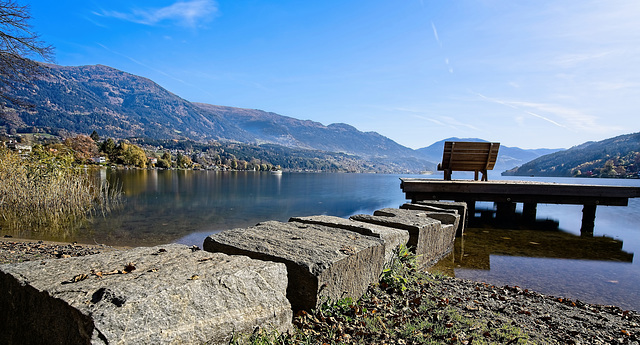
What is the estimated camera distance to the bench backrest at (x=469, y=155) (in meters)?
16.2

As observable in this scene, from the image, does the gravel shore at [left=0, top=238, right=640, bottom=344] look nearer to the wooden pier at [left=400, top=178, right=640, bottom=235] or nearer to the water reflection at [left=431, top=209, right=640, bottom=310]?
the water reflection at [left=431, top=209, right=640, bottom=310]

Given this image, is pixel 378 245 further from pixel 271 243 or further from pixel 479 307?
pixel 479 307

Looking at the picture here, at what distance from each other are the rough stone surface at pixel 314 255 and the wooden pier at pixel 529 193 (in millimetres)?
9636

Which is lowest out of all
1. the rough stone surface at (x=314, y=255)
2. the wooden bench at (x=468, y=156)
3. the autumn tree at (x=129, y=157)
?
the autumn tree at (x=129, y=157)

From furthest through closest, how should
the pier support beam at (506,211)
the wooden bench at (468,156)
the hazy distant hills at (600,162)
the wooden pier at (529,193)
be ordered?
the hazy distant hills at (600,162), the wooden bench at (468,156), the pier support beam at (506,211), the wooden pier at (529,193)

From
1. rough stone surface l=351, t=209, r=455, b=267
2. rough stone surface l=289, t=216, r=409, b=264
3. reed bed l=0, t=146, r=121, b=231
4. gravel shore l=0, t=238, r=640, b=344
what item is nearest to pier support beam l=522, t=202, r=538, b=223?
rough stone surface l=351, t=209, r=455, b=267

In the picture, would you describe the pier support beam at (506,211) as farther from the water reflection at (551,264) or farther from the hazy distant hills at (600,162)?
the hazy distant hills at (600,162)

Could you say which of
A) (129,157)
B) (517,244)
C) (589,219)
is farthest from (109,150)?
(589,219)

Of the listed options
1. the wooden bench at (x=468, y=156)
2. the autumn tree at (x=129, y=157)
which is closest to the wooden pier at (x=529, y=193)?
the wooden bench at (x=468, y=156)

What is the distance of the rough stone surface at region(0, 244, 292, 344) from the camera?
198 cm

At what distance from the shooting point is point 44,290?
222cm

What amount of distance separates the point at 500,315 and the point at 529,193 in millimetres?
11050

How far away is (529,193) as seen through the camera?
43.4 ft

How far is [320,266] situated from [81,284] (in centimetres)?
194
